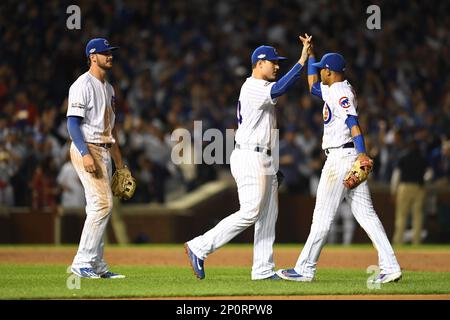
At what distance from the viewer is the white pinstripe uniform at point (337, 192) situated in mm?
9883

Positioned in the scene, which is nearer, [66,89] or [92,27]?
[66,89]

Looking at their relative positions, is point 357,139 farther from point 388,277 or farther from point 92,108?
point 92,108

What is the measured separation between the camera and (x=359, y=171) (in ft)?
31.8

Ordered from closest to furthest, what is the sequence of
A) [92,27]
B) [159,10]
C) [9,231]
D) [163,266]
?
[163,266] → [9,231] → [92,27] → [159,10]

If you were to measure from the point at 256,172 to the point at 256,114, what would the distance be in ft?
1.80

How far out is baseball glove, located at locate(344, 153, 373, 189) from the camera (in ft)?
31.8

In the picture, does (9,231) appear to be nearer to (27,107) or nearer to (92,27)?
(27,107)

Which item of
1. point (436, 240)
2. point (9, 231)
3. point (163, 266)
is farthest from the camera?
point (436, 240)

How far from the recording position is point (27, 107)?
19.2 metres

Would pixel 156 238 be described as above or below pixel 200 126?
below

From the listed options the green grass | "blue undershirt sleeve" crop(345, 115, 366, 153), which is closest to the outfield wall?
the green grass

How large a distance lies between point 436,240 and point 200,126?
491cm

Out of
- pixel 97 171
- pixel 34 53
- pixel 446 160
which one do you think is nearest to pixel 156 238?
pixel 34 53

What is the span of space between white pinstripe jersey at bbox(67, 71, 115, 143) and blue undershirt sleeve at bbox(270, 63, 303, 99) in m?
1.68
